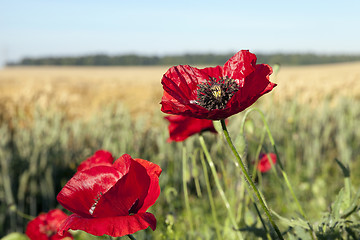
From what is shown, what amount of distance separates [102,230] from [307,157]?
247 centimetres

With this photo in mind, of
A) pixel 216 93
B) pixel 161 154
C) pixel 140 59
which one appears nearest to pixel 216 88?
pixel 216 93

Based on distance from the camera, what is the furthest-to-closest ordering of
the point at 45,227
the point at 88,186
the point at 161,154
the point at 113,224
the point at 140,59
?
the point at 140,59
the point at 161,154
the point at 45,227
the point at 88,186
the point at 113,224

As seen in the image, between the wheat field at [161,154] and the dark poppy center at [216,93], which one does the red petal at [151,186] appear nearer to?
the dark poppy center at [216,93]

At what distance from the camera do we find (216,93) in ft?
1.95

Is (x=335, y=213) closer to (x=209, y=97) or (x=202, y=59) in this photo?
(x=209, y=97)

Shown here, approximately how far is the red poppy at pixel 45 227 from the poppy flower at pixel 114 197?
1.16 ft

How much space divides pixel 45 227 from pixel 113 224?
0.53 metres

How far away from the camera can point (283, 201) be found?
2.05 meters

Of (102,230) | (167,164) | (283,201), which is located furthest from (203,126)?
(167,164)

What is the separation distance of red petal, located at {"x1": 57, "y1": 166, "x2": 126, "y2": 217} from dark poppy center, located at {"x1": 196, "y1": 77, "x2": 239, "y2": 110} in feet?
0.57

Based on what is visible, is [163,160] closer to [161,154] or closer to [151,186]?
[161,154]

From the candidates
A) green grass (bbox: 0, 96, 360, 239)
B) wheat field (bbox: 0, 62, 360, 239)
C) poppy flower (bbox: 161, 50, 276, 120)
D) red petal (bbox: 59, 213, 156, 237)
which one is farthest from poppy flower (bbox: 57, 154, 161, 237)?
green grass (bbox: 0, 96, 360, 239)

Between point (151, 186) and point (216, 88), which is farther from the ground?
point (216, 88)

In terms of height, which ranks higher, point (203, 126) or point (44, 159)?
point (203, 126)
